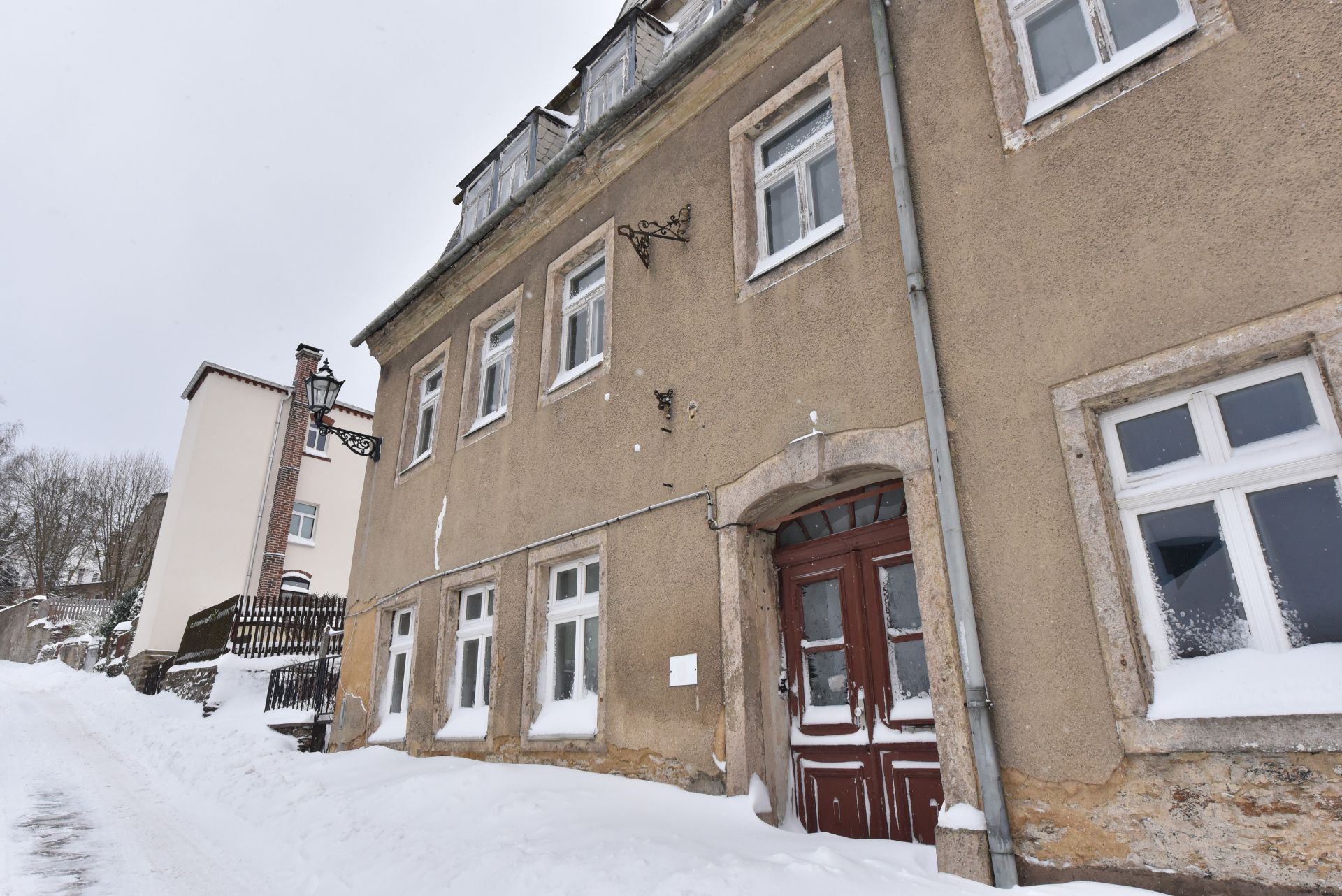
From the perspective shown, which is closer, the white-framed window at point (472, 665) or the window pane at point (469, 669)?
the white-framed window at point (472, 665)

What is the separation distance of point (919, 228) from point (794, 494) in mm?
1966

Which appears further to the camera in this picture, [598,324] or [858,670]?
[598,324]

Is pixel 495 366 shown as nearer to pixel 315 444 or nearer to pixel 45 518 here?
pixel 315 444

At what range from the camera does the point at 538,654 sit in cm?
729

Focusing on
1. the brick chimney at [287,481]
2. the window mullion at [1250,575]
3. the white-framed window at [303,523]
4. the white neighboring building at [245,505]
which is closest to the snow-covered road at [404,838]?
the window mullion at [1250,575]

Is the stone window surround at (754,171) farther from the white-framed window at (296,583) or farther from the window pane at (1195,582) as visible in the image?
the white-framed window at (296,583)

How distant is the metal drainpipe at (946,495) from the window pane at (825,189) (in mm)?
698

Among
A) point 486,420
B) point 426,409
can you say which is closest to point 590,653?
point 486,420

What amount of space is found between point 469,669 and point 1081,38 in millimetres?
7796

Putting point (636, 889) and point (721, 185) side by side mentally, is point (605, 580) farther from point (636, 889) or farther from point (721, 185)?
point (721, 185)

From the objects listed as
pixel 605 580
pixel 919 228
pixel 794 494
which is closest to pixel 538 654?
pixel 605 580

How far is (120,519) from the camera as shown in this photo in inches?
1473

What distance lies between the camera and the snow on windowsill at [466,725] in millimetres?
7738

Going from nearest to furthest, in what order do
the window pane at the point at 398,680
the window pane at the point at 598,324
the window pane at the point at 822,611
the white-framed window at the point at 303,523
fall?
the window pane at the point at 822,611 < the window pane at the point at 598,324 < the window pane at the point at 398,680 < the white-framed window at the point at 303,523
